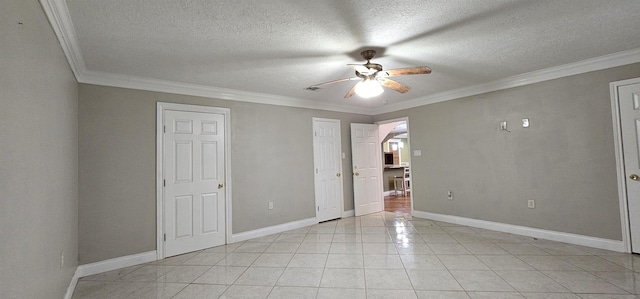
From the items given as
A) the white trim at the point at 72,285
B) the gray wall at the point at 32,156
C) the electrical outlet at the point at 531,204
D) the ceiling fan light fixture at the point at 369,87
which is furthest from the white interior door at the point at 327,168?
the gray wall at the point at 32,156

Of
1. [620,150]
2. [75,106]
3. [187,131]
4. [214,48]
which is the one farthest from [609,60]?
[75,106]

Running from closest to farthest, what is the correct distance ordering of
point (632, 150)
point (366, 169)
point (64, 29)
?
point (64, 29) < point (632, 150) < point (366, 169)

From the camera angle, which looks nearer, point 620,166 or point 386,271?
point 386,271

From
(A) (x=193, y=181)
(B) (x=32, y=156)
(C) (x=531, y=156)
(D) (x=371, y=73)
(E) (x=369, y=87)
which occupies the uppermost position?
(D) (x=371, y=73)

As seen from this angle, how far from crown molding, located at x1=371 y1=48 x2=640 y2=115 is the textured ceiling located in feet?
0.50

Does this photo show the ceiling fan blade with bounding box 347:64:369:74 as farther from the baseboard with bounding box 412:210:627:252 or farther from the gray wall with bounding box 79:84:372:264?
the baseboard with bounding box 412:210:627:252

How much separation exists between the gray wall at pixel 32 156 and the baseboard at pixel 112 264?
0.58m

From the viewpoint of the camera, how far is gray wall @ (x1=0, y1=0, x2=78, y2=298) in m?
1.20

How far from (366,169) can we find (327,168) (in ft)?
3.31

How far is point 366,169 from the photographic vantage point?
5.62 meters

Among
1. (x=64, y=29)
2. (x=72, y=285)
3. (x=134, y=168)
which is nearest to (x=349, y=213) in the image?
(x=134, y=168)

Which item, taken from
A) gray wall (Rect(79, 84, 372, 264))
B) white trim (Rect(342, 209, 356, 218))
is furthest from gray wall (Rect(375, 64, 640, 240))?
gray wall (Rect(79, 84, 372, 264))

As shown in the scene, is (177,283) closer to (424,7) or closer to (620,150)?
(424,7)

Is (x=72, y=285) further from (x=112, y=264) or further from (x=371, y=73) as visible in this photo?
(x=371, y=73)
